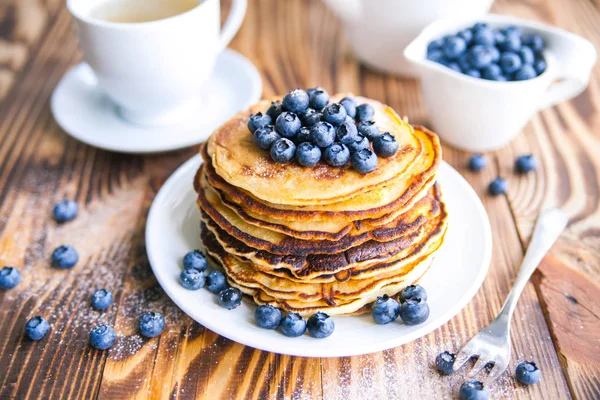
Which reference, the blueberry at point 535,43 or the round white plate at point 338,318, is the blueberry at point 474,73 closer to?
the blueberry at point 535,43

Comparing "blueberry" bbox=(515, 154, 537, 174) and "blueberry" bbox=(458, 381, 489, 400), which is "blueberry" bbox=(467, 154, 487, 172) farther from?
"blueberry" bbox=(458, 381, 489, 400)

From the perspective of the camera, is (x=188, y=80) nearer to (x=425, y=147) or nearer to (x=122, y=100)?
(x=122, y=100)

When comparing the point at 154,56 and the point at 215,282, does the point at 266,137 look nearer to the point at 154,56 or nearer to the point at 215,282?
the point at 215,282

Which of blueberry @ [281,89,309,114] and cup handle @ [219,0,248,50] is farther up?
blueberry @ [281,89,309,114]

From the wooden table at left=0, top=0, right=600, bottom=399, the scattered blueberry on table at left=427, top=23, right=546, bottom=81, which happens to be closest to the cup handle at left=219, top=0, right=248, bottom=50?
the wooden table at left=0, top=0, right=600, bottom=399

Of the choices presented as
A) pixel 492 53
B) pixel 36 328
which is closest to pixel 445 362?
pixel 36 328

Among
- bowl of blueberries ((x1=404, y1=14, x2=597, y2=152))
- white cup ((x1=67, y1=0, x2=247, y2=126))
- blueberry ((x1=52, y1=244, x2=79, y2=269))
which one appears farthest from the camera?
bowl of blueberries ((x1=404, y1=14, x2=597, y2=152))

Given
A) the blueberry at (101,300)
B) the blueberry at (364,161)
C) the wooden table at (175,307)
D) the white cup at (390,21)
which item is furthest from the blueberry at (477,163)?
the blueberry at (101,300)
